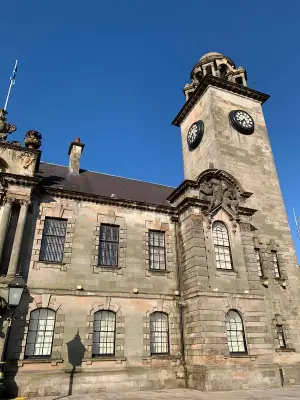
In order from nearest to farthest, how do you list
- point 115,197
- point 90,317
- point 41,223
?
point 90,317, point 41,223, point 115,197

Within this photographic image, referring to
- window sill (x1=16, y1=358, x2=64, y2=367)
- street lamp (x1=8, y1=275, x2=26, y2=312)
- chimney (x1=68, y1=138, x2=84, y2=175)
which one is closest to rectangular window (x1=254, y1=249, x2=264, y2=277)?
window sill (x1=16, y1=358, x2=64, y2=367)

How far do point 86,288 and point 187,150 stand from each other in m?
16.7

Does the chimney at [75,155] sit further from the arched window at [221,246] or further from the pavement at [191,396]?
the pavement at [191,396]

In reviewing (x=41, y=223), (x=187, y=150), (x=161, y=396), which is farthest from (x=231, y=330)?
(x=187, y=150)

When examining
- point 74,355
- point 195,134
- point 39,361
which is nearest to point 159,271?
point 74,355

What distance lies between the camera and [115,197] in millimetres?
18922

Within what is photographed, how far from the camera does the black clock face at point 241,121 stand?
24.6m

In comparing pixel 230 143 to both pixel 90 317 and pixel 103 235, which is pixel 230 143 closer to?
pixel 103 235

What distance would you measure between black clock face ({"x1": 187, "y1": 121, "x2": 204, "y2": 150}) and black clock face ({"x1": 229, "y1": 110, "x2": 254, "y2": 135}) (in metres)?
2.62

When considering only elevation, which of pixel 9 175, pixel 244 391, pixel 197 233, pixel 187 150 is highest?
pixel 187 150

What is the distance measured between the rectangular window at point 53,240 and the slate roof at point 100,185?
220cm

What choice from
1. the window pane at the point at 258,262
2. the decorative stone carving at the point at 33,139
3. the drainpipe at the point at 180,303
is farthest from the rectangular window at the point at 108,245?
the window pane at the point at 258,262

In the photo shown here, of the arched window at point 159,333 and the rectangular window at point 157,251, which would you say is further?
the rectangular window at point 157,251

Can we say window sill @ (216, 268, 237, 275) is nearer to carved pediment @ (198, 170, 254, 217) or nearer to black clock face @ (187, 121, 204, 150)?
carved pediment @ (198, 170, 254, 217)
